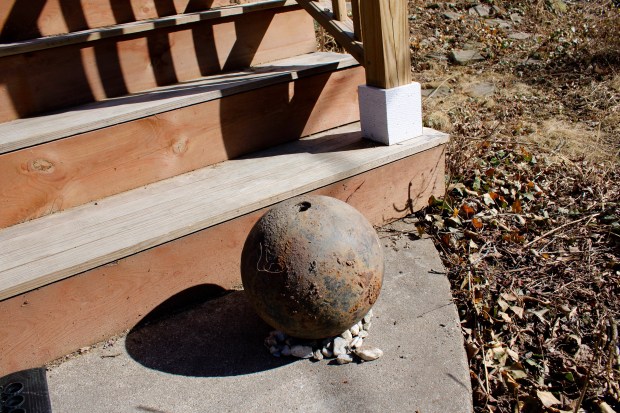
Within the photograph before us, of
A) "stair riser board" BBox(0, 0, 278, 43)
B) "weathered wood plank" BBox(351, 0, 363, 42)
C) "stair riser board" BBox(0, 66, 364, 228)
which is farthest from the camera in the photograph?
"stair riser board" BBox(0, 0, 278, 43)

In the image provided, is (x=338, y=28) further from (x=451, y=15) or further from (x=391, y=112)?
(x=451, y=15)

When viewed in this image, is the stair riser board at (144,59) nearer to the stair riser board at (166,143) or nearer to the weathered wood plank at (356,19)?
the stair riser board at (166,143)

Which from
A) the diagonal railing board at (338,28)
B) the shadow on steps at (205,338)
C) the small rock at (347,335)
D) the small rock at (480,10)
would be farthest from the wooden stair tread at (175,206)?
the small rock at (480,10)

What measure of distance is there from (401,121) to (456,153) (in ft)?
2.64

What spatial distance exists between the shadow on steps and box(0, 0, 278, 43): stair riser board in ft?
6.94

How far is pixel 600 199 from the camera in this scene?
3.87m

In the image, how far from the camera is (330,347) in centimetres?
264

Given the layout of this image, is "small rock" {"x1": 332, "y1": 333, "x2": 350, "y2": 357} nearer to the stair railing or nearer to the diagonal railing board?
the stair railing

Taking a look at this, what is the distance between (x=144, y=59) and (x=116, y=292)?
1.73 metres

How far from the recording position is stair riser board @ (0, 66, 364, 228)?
3.09m

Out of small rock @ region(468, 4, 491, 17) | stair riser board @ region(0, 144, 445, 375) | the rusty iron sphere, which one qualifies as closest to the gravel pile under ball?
the rusty iron sphere

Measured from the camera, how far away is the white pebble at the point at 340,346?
8.57 feet

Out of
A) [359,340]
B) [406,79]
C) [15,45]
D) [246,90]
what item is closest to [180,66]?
[246,90]

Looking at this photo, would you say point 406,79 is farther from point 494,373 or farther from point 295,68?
point 494,373
